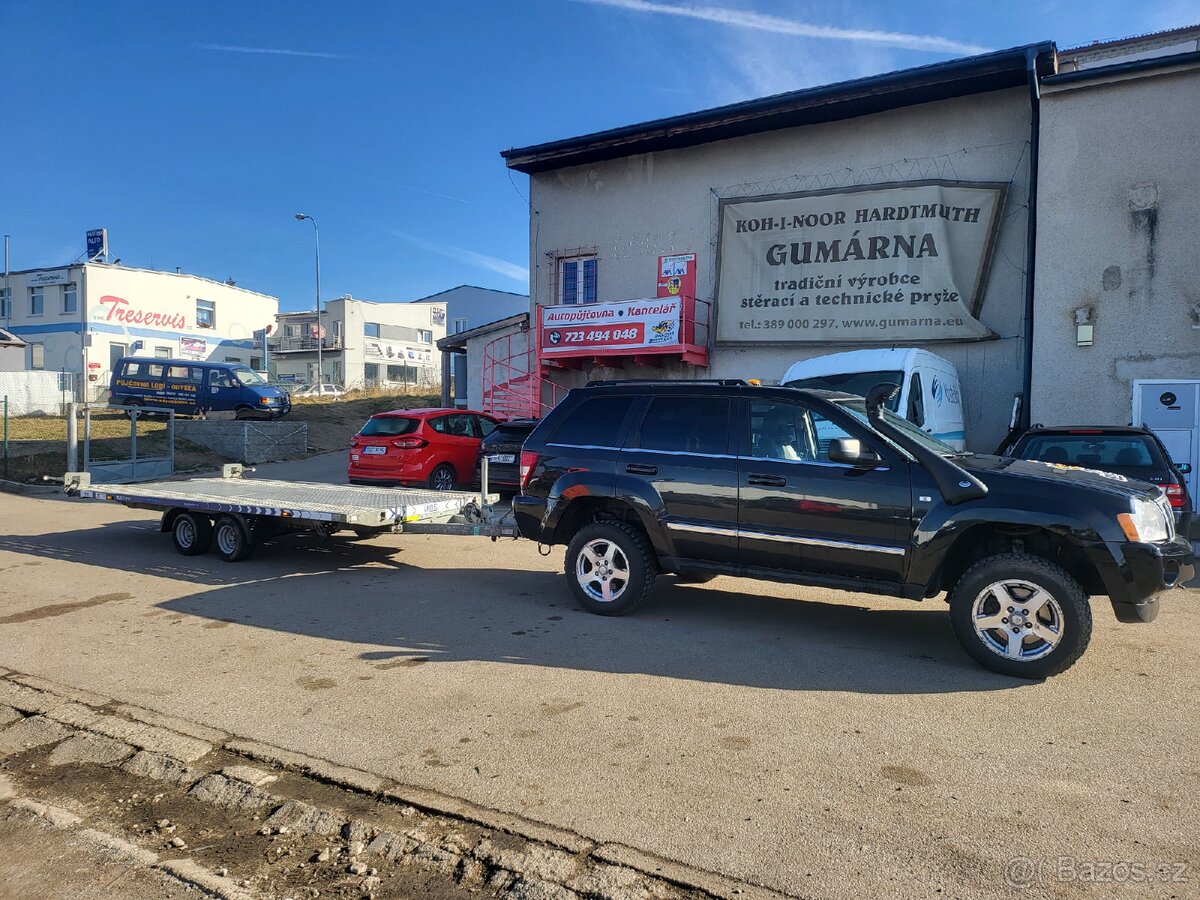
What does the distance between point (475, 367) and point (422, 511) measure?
1330cm

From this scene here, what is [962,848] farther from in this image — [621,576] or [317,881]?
[621,576]

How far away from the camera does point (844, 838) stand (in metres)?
3.18

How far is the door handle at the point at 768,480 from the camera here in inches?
230

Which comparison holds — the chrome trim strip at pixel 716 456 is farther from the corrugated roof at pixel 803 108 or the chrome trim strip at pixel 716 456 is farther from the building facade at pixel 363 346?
the building facade at pixel 363 346

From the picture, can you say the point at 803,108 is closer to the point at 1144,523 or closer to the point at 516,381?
the point at 516,381

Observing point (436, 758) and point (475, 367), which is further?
point (475, 367)

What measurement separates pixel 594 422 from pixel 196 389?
73.9ft

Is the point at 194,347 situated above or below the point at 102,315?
below

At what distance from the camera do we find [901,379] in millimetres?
11148

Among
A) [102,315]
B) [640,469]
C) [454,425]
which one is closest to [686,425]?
[640,469]

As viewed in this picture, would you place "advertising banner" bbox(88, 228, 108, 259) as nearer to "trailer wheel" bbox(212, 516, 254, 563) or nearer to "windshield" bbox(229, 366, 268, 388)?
"windshield" bbox(229, 366, 268, 388)

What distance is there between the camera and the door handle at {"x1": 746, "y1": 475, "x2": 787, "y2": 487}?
19.2 feet

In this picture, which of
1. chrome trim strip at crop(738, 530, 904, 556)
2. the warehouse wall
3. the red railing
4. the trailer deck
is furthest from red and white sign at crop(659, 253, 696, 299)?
chrome trim strip at crop(738, 530, 904, 556)

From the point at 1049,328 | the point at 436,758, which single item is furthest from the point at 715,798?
the point at 1049,328
